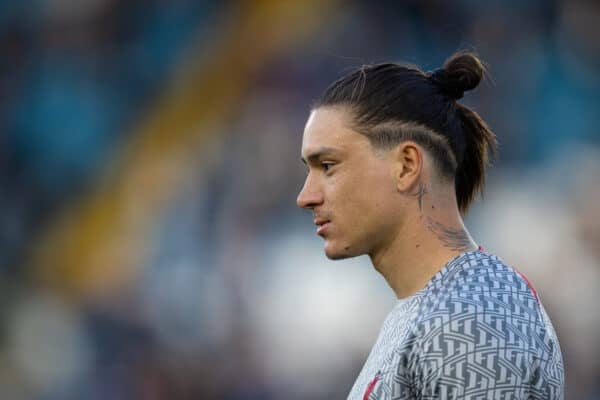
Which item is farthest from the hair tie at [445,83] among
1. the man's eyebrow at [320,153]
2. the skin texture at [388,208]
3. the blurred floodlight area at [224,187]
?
the blurred floodlight area at [224,187]

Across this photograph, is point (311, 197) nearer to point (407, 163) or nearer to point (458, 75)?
point (407, 163)

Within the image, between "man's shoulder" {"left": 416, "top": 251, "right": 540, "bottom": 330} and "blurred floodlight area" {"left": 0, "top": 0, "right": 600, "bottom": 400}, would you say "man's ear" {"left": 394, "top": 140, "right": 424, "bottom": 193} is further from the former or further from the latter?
"blurred floodlight area" {"left": 0, "top": 0, "right": 600, "bottom": 400}

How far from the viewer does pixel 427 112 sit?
2.27 meters

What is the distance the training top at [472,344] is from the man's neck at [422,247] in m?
0.07

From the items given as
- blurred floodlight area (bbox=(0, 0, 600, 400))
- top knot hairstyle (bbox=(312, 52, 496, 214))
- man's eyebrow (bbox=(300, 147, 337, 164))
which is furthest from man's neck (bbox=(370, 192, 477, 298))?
blurred floodlight area (bbox=(0, 0, 600, 400))

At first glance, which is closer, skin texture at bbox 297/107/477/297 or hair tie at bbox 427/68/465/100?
skin texture at bbox 297/107/477/297

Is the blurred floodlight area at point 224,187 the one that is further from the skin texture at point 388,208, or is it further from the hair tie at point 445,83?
the skin texture at point 388,208

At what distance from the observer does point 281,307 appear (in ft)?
17.7

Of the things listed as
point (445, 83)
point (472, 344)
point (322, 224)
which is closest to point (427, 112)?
point (445, 83)

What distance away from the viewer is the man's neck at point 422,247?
7.11 ft

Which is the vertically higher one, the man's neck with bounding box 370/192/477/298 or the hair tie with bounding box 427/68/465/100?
the hair tie with bounding box 427/68/465/100

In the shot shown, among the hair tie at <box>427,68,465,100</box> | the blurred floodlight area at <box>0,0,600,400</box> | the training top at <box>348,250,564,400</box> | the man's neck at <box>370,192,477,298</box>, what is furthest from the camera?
the blurred floodlight area at <box>0,0,600,400</box>

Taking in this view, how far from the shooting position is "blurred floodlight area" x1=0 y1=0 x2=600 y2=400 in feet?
17.4

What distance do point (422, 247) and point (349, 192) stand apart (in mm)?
201
